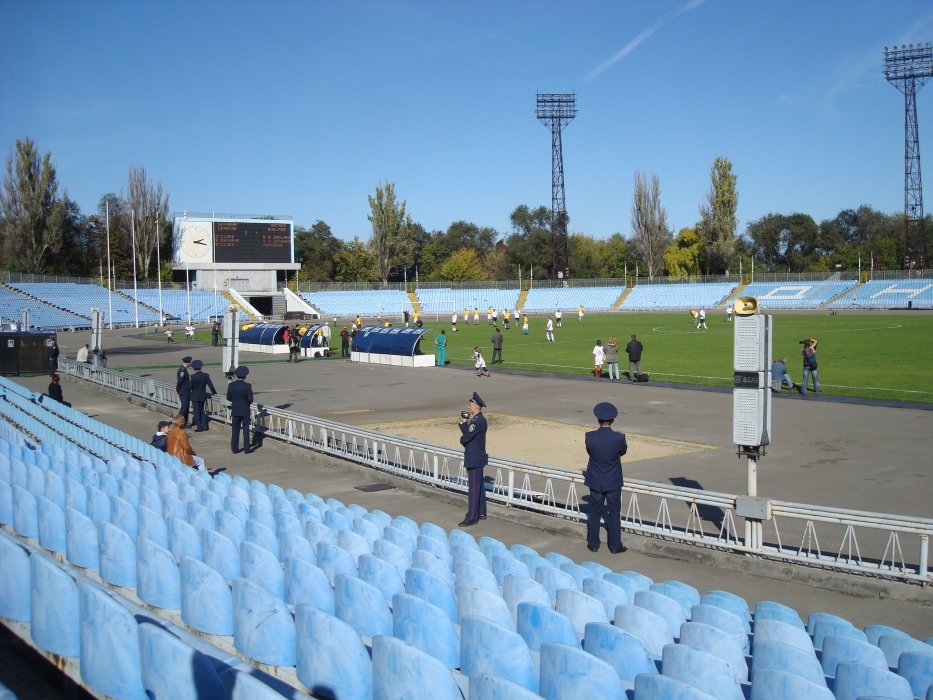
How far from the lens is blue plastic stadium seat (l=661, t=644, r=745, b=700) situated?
3949 mm

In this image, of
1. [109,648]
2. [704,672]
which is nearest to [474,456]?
[704,672]

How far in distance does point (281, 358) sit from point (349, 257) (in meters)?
76.2

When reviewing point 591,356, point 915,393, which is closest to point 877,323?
point 591,356

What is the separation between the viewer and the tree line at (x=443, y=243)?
295 ft

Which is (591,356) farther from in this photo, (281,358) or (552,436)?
(552,436)

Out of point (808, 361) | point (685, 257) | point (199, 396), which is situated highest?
point (685, 257)

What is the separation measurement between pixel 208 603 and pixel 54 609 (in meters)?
0.83

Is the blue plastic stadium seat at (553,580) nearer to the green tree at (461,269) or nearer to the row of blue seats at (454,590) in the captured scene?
the row of blue seats at (454,590)

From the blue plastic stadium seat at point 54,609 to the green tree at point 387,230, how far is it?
343 feet

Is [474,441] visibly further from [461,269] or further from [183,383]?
[461,269]

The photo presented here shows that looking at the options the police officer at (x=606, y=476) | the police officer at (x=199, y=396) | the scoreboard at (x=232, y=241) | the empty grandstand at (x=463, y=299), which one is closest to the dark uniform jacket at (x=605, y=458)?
the police officer at (x=606, y=476)

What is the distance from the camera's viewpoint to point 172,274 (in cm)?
9569

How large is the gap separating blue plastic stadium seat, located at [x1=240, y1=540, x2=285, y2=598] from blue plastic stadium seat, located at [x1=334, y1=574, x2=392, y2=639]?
904 millimetres

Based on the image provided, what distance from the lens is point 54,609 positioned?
465cm
